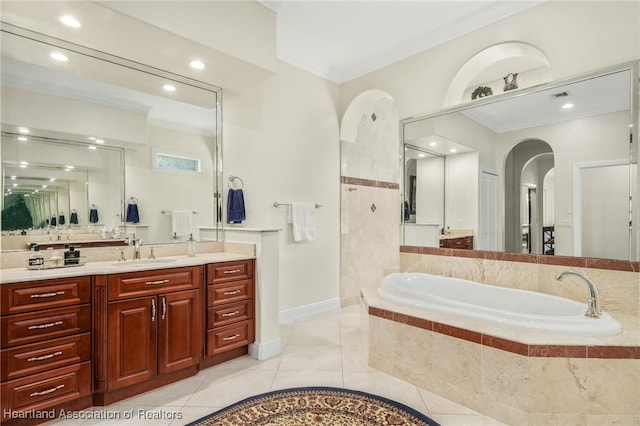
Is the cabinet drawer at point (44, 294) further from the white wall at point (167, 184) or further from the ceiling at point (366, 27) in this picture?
the ceiling at point (366, 27)

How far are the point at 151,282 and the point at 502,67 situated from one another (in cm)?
393

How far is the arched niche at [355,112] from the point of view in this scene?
153 inches

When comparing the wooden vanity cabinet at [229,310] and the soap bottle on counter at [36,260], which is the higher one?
the soap bottle on counter at [36,260]

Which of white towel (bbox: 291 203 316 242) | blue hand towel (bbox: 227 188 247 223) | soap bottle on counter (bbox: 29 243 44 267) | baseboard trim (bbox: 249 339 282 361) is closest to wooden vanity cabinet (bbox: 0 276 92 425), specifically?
soap bottle on counter (bbox: 29 243 44 267)

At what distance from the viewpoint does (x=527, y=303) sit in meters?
2.49

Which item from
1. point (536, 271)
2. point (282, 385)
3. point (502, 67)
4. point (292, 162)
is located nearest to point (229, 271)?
point (282, 385)

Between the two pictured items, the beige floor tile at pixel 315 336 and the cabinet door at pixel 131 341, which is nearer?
the cabinet door at pixel 131 341

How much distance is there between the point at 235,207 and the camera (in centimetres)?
304

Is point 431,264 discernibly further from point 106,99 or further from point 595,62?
point 106,99

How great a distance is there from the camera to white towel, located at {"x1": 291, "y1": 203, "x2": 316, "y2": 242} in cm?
352

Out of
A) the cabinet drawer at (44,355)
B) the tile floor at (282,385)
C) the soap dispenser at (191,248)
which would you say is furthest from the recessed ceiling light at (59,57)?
the tile floor at (282,385)

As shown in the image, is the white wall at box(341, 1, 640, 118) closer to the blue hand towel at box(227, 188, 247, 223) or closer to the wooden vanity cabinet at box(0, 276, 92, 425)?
the blue hand towel at box(227, 188, 247, 223)

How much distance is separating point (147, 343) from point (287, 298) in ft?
5.39

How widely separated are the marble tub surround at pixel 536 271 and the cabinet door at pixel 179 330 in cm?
212
